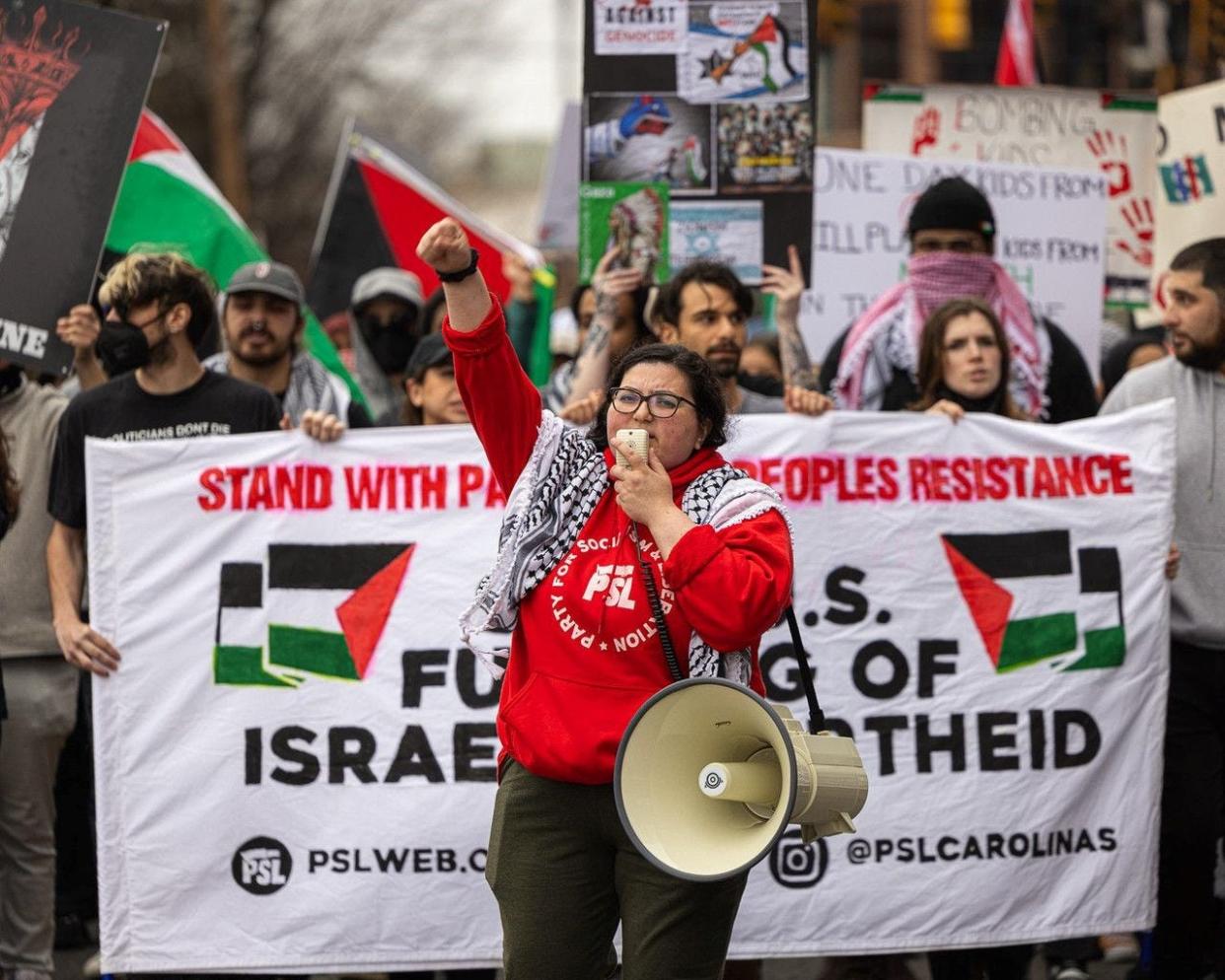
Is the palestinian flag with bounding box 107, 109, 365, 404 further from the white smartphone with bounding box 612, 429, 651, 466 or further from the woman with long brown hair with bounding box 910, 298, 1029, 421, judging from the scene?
the white smartphone with bounding box 612, 429, 651, 466

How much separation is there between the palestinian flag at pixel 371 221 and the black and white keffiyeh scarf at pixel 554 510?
17.3 ft

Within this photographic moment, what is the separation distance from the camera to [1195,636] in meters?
5.29

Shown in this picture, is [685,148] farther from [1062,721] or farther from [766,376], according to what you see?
[1062,721]

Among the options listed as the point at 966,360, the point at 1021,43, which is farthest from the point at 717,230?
the point at 1021,43

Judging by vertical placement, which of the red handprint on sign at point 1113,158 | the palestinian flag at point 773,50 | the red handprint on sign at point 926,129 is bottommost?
the red handprint on sign at point 1113,158

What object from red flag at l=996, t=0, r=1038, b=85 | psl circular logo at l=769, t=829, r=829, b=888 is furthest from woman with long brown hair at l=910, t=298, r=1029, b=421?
red flag at l=996, t=0, r=1038, b=85

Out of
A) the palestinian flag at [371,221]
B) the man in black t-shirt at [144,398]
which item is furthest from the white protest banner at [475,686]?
the palestinian flag at [371,221]

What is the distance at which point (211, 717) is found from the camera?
206 inches

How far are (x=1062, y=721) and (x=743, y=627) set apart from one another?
2.01m

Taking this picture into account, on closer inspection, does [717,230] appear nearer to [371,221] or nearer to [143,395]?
[143,395]

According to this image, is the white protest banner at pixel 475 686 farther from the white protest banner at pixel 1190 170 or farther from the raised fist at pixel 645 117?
the white protest banner at pixel 1190 170

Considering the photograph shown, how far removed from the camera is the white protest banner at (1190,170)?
7.15 meters

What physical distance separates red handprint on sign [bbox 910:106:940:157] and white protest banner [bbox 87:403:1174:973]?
3.47m

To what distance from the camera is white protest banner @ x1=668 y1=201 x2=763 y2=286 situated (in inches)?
242
